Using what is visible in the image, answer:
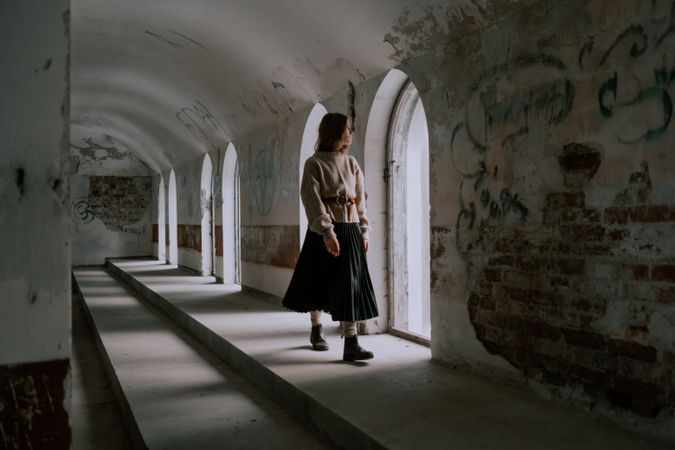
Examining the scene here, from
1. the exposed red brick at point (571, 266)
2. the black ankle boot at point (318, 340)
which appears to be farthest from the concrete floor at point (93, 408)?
the exposed red brick at point (571, 266)

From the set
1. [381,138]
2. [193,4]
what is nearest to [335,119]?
[381,138]

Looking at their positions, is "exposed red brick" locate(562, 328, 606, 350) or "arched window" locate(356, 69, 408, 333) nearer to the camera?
"exposed red brick" locate(562, 328, 606, 350)

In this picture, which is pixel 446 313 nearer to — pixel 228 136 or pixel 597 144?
pixel 597 144

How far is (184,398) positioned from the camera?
13.9ft

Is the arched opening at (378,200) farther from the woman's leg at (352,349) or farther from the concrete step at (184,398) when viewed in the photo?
the concrete step at (184,398)

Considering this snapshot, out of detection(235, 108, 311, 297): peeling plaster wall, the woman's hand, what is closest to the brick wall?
the woman's hand

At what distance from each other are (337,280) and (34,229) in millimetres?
2695

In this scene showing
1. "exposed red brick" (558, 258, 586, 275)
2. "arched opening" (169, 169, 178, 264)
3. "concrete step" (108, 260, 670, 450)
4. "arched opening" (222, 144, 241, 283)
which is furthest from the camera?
"arched opening" (169, 169, 178, 264)

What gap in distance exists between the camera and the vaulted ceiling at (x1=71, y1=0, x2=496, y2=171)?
4730 mm

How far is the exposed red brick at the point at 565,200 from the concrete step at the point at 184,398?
1.86 m

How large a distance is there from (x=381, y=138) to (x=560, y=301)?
8.84ft

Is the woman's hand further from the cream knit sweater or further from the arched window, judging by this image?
the arched window

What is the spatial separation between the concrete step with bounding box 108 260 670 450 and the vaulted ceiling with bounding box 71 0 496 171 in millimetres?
2356

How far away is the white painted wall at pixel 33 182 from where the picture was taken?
5.67 feet
